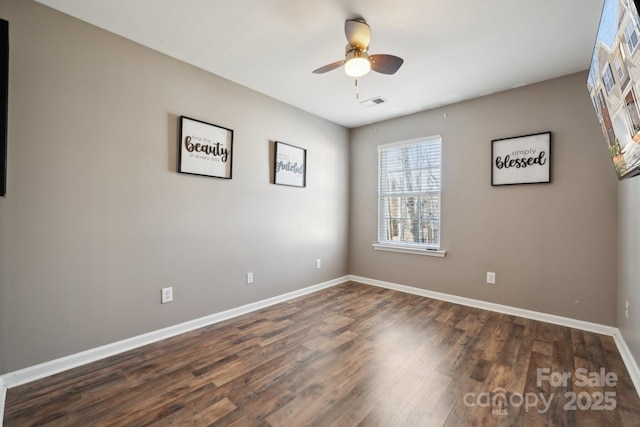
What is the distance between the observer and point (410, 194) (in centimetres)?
404

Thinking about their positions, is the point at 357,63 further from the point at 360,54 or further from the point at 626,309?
the point at 626,309

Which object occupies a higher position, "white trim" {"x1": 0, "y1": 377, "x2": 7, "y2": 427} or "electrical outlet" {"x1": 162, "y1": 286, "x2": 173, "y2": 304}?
"electrical outlet" {"x1": 162, "y1": 286, "x2": 173, "y2": 304}

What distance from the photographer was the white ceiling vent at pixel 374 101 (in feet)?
11.2

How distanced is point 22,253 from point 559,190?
4.56m

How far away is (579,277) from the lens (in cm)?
277

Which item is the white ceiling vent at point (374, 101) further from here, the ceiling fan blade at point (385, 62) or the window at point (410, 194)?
the ceiling fan blade at point (385, 62)

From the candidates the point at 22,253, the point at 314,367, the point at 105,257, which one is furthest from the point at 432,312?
the point at 22,253

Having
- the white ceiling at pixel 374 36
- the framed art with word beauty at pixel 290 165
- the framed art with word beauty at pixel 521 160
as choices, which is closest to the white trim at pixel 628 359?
the framed art with word beauty at pixel 521 160

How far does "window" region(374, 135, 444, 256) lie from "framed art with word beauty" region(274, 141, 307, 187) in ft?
4.14

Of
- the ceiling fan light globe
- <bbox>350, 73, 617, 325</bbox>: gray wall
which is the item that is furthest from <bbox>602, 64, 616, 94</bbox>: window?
<bbox>350, 73, 617, 325</bbox>: gray wall

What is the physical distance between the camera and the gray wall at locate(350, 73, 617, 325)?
106 inches

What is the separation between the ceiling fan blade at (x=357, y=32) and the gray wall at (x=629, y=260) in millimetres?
2109

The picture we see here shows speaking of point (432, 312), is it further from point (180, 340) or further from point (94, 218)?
point (94, 218)

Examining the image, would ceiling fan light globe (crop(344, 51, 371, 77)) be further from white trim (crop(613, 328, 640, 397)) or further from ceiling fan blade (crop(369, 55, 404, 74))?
white trim (crop(613, 328, 640, 397))
